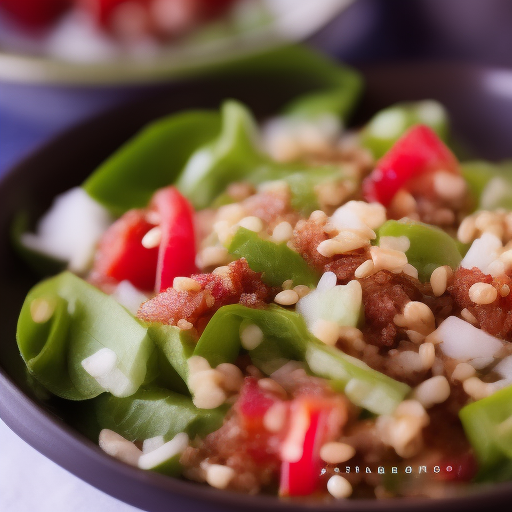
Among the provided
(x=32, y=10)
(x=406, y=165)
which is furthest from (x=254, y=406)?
(x=32, y=10)

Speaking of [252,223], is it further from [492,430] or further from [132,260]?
[492,430]

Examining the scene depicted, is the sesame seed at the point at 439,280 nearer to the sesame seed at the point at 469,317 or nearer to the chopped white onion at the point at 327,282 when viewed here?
the sesame seed at the point at 469,317

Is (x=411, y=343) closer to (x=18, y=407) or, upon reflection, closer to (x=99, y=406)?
(x=99, y=406)

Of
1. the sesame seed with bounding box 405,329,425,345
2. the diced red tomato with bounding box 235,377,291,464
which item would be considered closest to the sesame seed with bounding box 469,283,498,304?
the sesame seed with bounding box 405,329,425,345

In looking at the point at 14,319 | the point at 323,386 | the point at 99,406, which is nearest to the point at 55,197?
the point at 14,319

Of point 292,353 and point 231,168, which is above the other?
point 231,168

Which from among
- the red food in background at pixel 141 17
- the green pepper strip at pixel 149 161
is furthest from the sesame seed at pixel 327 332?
the red food in background at pixel 141 17

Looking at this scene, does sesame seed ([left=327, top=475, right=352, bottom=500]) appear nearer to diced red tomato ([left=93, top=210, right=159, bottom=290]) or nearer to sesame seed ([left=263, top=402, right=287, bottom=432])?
sesame seed ([left=263, top=402, right=287, bottom=432])
